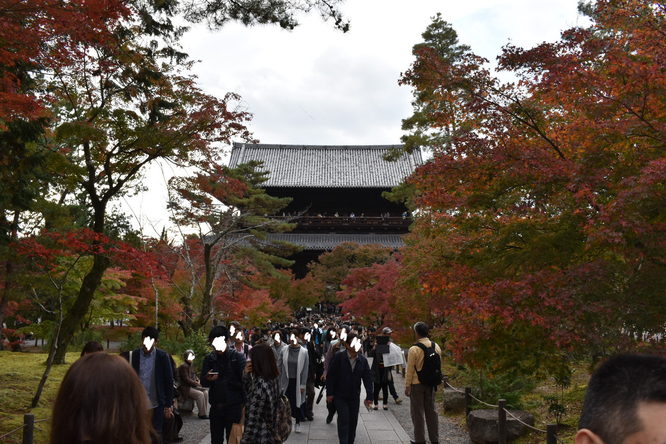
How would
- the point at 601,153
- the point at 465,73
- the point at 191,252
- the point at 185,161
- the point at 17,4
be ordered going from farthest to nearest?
1. the point at 191,252
2. the point at 185,161
3. the point at 465,73
4. the point at 17,4
5. the point at 601,153

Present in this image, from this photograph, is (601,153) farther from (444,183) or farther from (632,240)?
(444,183)

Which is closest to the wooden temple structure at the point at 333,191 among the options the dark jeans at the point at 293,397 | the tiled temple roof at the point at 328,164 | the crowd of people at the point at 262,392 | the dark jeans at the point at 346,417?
the tiled temple roof at the point at 328,164

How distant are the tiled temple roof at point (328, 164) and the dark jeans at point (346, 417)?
32.9 m

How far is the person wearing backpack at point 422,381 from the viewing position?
7484mm

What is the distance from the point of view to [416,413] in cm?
760

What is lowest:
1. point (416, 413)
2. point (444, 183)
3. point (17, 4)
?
point (416, 413)

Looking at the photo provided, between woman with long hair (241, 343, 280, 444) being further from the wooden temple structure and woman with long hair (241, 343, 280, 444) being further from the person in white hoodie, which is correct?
the wooden temple structure

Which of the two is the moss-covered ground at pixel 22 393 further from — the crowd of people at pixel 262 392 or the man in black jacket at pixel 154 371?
the crowd of people at pixel 262 392

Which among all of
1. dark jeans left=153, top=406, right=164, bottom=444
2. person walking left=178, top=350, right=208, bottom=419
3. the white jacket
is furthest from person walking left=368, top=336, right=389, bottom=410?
dark jeans left=153, top=406, right=164, bottom=444

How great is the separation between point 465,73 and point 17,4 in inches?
210

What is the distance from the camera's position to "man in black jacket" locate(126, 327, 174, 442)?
21.6ft

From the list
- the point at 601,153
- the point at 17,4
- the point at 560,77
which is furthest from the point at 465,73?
the point at 17,4

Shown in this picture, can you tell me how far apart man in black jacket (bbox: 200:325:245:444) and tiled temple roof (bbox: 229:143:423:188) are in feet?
111

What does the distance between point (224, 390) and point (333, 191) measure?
3569 centimetres
